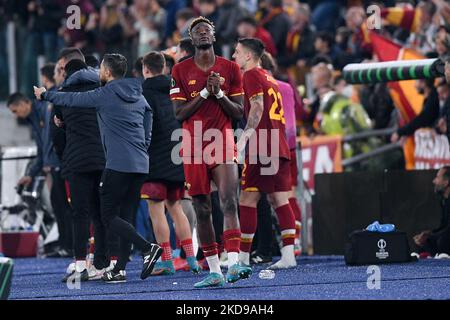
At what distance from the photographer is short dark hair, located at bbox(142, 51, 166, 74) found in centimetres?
1127

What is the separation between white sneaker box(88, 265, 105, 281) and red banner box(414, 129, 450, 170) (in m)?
4.54

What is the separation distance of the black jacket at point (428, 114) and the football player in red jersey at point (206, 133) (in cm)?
485

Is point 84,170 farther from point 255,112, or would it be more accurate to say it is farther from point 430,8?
point 430,8

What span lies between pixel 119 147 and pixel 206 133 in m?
1.05

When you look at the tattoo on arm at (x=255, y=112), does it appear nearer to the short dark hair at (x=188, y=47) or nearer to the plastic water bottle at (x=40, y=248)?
the short dark hair at (x=188, y=47)

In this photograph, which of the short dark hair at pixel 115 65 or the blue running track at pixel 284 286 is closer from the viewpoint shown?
the blue running track at pixel 284 286

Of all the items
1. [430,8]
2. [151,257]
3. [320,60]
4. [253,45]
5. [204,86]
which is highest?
[430,8]

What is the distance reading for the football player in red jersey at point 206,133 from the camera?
376 inches

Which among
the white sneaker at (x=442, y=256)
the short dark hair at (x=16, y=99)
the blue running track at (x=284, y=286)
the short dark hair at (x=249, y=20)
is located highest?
the short dark hair at (x=249, y=20)

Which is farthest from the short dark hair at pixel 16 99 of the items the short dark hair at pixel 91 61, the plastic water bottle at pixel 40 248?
the short dark hair at pixel 91 61

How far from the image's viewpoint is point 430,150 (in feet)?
46.4

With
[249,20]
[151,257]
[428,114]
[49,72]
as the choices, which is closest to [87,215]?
[151,257]

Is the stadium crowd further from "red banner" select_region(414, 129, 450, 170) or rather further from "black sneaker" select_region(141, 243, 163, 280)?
"red banner" select_region(414, 129, 450, 170)
